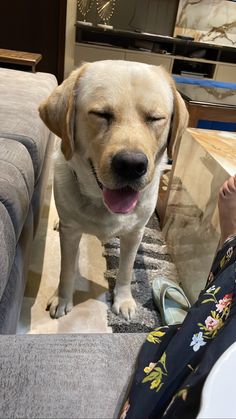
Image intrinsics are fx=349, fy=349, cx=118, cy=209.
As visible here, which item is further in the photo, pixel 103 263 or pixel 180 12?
pixel 180 12

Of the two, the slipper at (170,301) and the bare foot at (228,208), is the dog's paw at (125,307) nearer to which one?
the slipper at (170,301)

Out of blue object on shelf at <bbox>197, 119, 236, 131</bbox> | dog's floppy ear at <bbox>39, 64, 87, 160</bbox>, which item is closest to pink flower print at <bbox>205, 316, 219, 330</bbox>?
dog's floppy ear at <bbox>39, 64, 87, 160</bbox>

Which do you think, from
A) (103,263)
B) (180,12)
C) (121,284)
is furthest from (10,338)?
(180,12)

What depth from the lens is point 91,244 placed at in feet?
5.32

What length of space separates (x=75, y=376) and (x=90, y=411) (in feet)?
0.16

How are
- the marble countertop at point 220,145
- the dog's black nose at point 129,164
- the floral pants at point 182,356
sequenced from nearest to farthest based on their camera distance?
the floral pants at point 182,356, the dog's black nose at point 129,164, the marble countertop at point 220,145

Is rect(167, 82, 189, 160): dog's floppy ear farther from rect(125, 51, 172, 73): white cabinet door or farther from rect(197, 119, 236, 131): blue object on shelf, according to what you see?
rect(125, 51, 172, 73): white cabinet door

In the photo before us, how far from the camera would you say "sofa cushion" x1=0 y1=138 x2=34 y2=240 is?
792 millimetres

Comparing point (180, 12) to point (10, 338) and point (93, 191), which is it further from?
point (10, 338)

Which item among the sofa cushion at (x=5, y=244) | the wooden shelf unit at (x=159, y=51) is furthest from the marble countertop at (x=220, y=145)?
the wooden shelf unit at (x=159, y=51)

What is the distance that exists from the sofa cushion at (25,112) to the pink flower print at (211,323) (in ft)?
2.43

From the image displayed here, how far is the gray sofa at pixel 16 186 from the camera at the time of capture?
2.48 ft

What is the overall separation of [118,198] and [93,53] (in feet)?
11.8

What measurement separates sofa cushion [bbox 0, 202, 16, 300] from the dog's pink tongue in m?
0.28
